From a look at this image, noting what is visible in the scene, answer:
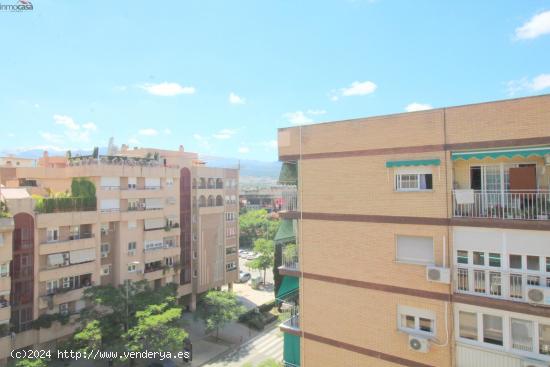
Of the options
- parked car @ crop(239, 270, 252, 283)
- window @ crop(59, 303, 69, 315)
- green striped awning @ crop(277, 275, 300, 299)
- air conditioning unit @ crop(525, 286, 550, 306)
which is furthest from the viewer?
parked car @ crop(239, 270, 252, 283)

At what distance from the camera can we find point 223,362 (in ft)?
88.1

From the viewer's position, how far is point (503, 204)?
9109 millimetres

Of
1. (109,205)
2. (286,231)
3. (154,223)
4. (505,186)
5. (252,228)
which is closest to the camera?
(505,186)

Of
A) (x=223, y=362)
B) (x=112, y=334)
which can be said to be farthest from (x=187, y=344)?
(x=112, y=334)

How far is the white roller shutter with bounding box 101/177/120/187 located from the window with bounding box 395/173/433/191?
79.9ft

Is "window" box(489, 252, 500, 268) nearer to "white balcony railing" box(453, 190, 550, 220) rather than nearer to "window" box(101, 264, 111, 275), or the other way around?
"white balcony railing" box(453, 190, 550, 220)

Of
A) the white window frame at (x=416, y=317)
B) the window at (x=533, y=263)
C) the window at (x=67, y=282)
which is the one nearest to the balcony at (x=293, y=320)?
the white window frame at (x=416, y=317)

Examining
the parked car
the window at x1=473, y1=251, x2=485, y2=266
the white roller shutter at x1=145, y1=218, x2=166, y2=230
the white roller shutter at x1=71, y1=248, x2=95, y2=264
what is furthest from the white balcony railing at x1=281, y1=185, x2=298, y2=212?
the parked car

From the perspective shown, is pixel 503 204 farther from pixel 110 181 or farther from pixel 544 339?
pixel 110 181

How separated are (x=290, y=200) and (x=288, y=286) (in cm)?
320

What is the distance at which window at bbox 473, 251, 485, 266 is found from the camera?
9.07 metres

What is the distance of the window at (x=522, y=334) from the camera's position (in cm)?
861

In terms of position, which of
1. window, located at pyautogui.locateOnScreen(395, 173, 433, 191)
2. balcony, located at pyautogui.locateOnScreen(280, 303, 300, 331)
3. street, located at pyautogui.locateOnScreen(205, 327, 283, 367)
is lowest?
street, located at pyautogui.locateOnScreen(205, 327, 283, 367)

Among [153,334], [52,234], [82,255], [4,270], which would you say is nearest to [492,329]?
[153,334]
